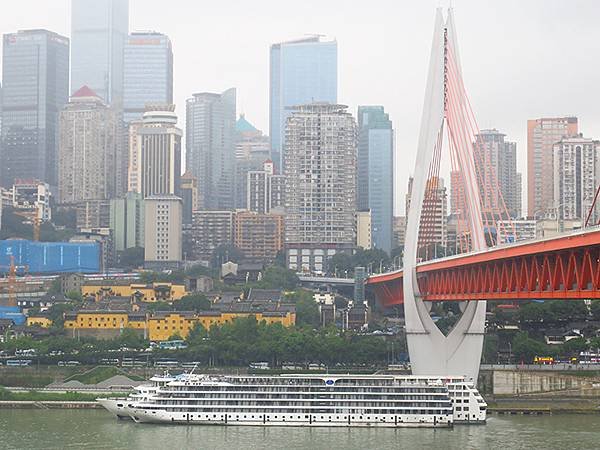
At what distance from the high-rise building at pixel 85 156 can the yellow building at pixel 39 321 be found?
145ft

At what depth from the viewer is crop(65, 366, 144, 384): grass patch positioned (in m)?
44.6

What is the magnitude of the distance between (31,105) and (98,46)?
693 inches

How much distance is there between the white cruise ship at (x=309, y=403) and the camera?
34719 mm

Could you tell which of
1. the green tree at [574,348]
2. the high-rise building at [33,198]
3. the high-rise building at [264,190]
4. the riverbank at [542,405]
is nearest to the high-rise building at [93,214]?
the high-rise building at [33,198]

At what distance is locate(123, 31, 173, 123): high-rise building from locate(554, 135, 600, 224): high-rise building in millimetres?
51808

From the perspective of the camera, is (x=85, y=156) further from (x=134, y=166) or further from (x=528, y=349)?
(x=528, y=349)

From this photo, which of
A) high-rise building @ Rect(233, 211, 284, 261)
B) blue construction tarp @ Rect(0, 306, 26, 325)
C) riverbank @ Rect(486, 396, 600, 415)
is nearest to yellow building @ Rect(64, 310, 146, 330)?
blue construction tarp @ Rect(0, 306, 26, 325)

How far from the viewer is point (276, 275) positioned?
7125 cm

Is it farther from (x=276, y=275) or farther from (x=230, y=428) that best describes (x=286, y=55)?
(x=230, y=428)

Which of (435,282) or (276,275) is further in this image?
(276,275)

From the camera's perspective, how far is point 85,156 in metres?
104

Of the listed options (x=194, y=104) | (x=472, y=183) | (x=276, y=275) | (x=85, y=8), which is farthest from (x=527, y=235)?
(x=85, y=8)

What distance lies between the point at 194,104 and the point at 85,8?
19.7 meters

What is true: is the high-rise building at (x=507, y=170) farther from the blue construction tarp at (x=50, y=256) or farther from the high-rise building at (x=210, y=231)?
the blue construction tarp at (x=50, y=256)
